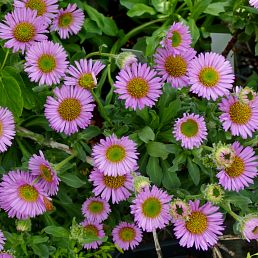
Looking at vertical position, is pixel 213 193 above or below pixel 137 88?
below

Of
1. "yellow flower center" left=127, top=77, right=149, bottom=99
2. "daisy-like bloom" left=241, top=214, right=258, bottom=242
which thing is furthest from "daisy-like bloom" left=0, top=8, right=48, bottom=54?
"daisy-like bloom" left=241, top=214, right=258, bottom=242

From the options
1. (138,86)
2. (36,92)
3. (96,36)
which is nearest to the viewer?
(138,86)

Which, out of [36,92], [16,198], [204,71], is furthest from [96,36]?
[16,198]

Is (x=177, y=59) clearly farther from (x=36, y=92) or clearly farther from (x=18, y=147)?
(x=18, y=147)

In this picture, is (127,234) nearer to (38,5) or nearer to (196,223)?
(196,223)

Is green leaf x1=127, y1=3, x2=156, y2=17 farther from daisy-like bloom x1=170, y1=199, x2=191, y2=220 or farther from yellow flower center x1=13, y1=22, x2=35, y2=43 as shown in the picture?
daisy-like bloom x1=170, y1=199, x2=191, y2=220

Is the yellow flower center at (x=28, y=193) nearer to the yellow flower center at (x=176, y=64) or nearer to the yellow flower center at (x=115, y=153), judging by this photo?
the yellow flower center at (x=115, y=153)

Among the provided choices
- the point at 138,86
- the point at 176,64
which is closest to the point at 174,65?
the point at 176,64
